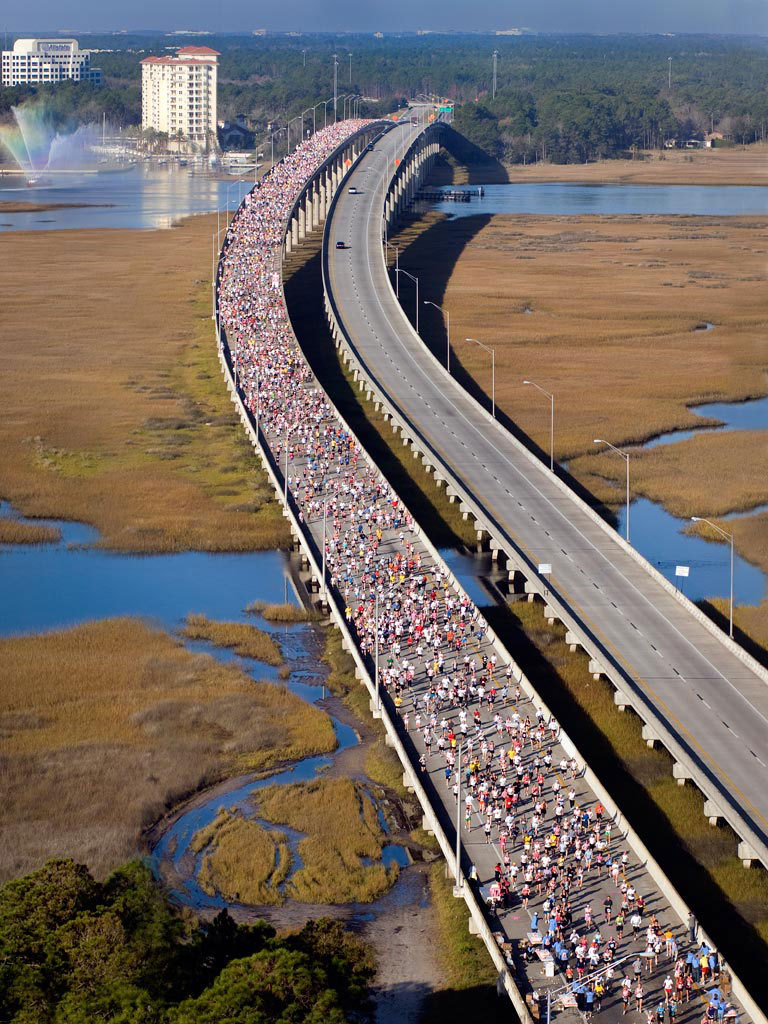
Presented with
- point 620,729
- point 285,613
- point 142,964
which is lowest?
point 285,613

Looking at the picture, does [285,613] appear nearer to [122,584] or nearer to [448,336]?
[122,584]

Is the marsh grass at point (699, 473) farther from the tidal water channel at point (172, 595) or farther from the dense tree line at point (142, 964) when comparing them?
the dense tree line at point (142, 964)

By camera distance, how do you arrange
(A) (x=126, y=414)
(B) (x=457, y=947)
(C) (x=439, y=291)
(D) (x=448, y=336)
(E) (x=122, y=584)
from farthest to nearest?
1. (C) (x=439, y=291)
2. (D) (x=448, y=336)
3. (A) (x=126, y=414)
4. (E) (x=122, y=584)
5. (B) (x=457, y=947)

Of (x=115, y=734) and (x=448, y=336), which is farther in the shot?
(x=448, y=336)

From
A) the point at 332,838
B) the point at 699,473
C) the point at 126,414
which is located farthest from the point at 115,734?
the point at 126,414

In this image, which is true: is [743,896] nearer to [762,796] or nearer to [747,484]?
[762,796]

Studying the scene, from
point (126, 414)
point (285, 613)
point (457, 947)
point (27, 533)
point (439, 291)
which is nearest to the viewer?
point (457, 947)

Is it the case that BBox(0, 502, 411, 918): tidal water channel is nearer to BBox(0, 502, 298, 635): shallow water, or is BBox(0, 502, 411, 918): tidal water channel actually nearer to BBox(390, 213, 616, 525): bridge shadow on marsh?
BBox(0, 502, 298, 635): shallow water
